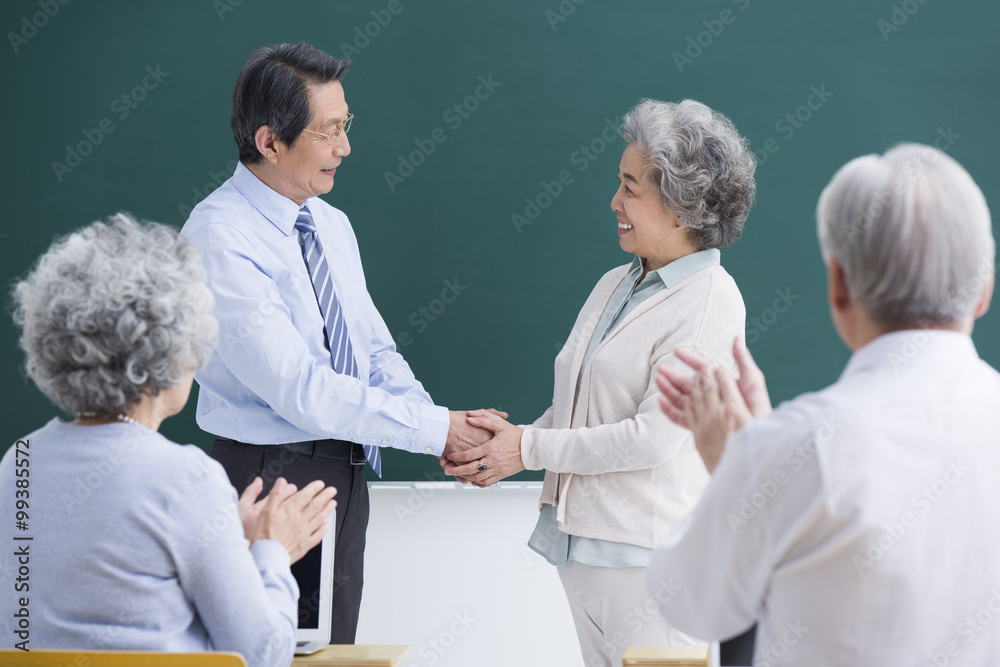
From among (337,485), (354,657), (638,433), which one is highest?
(638,433)

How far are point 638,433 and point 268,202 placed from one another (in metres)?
1.19

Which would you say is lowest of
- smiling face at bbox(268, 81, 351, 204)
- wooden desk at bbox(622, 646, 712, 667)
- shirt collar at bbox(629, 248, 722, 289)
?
wooden desk at bbox(622, 646, 712, 667)

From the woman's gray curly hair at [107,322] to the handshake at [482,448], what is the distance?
1210mm

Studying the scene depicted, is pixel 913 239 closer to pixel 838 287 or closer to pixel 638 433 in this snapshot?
pixel 838 287

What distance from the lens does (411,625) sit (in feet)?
11.1

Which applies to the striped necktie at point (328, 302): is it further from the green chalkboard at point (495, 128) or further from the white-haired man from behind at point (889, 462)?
the white-haired man from behind at point (889, 462)

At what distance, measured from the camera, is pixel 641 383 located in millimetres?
2262

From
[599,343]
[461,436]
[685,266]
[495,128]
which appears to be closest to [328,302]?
[461,436]

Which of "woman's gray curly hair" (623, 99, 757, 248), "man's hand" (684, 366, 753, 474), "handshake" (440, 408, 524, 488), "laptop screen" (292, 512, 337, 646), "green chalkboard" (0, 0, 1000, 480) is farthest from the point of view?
"green chalkboard" (0, 0, 1000, 480)

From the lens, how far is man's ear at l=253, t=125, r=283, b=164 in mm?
2398

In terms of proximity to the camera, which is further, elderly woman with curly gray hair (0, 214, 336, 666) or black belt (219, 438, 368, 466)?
black belt (219, 438, 368, 466)

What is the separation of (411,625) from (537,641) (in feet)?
1.63

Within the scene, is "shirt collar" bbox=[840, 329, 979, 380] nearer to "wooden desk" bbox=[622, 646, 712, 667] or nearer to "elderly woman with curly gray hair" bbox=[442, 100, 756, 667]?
"wooden desk" bbox=[622, 646, 712, 667]

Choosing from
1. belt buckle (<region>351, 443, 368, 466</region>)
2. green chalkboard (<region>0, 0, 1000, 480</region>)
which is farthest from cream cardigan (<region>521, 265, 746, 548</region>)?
green chalkboard (<region>0, 0, 1000, 480</region>)
